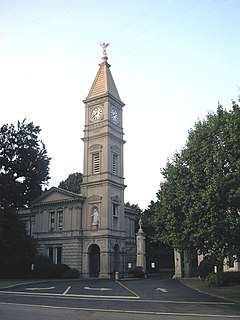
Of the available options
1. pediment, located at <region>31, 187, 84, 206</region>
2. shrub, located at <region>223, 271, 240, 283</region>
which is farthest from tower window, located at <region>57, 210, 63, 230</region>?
shrub, located at <region>223, 271, 240, 283</region>

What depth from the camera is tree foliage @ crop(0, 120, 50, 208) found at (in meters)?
57.8

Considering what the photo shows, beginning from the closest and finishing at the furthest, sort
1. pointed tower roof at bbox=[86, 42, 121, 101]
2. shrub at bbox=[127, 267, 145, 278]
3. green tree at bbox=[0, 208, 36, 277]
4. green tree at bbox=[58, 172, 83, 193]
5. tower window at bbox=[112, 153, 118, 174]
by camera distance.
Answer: green tree at bbox=[0, 208, 36, 277] < shrub at bbox=[127, 267, 145, 278] < tower window at bbox=[112, 153, 118, 174] < pointed tower roof at bbox=[86, 42, 121, 101] < green tree at bbox=[58, 172, 83, 193]

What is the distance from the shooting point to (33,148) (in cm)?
6019

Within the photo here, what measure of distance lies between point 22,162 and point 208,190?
41.7 meters

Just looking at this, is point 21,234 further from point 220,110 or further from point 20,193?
point 220,110

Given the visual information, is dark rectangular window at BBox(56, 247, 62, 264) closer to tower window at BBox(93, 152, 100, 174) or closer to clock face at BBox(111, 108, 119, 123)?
tower window at BBox(93, 152, 100, 174)

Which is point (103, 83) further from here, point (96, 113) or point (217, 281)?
point (217, 281)

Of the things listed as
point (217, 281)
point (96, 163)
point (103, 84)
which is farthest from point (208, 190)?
point (103, 84)

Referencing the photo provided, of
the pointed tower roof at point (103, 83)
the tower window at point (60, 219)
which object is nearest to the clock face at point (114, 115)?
the pointed tower roof at point (103, 83)

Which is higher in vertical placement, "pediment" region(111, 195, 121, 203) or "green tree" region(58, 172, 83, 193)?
"green tree" region(58, 172, 83, 193)

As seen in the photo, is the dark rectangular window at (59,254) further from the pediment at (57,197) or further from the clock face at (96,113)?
the clock face at (96,113)

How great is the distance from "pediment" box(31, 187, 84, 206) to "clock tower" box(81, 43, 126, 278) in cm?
141

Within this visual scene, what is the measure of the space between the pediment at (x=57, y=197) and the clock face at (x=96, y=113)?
11.1 meters

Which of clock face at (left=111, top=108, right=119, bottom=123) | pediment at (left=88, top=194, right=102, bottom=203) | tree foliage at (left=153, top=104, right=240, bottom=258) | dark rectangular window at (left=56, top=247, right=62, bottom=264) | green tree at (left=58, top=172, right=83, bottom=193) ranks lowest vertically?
dark rectangular window at (left=56, top=247, right=62, bottom=264)
